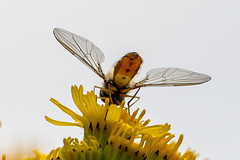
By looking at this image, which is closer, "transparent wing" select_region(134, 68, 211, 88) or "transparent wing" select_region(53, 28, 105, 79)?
"transparent wing" select_region(53, 28, 105, 79)

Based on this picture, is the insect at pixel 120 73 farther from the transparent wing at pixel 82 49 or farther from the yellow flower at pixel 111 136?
the yellow flower at pixel 111 136

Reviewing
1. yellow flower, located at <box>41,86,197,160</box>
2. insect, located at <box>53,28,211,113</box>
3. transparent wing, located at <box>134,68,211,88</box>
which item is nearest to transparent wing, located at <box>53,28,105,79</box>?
insect, located at <box>53,28,211,113</box>

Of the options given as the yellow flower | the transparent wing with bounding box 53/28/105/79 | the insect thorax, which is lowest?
the yellow flower

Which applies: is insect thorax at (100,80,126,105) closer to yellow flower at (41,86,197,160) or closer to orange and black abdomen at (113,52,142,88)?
orange and black abdomen at (113,52,142,88)

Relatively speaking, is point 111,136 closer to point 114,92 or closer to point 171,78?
point 114,92

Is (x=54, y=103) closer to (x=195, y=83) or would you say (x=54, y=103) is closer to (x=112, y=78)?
(x=112, y=78)

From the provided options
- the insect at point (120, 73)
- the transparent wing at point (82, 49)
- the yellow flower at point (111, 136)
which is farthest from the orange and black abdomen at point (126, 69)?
the yellow flower at point (111, 136)

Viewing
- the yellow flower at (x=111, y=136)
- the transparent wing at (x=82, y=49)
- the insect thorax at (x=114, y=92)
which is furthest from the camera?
the insect thorax at (x=114, y=92)
